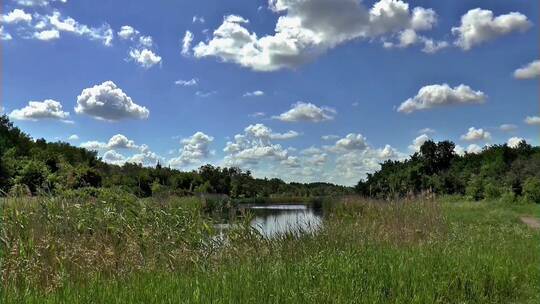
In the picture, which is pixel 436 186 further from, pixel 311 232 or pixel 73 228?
pixel 73 228

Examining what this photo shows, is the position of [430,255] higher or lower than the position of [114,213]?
lower

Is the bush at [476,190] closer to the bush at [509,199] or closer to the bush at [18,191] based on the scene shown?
the bush at [509,199]

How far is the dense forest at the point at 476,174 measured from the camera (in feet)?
126

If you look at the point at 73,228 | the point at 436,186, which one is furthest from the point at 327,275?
the point at 436,186

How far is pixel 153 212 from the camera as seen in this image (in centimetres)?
965

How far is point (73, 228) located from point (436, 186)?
56758 mm

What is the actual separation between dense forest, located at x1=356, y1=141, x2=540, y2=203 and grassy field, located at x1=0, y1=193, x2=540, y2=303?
6.88 m

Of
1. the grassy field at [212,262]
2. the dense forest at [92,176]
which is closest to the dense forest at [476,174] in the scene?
the grassy field at [212,262]

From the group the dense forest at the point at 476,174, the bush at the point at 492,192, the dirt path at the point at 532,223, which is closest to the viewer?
the dirt path at the point at 532,223

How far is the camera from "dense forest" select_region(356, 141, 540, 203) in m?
38.4

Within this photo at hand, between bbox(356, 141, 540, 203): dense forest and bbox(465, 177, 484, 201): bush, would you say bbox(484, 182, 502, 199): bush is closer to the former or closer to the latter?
bbox(356, 141, 540, 203): dense forest

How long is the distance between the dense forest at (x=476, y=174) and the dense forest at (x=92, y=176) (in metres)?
8.35

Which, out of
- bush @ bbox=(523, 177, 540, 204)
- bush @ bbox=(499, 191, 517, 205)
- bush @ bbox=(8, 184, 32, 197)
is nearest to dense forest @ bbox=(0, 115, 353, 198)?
bush @ bbox=(8, 184, 32, 197)

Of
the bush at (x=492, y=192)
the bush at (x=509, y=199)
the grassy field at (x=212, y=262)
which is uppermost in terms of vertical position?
the bush at (x=492, y=192)
